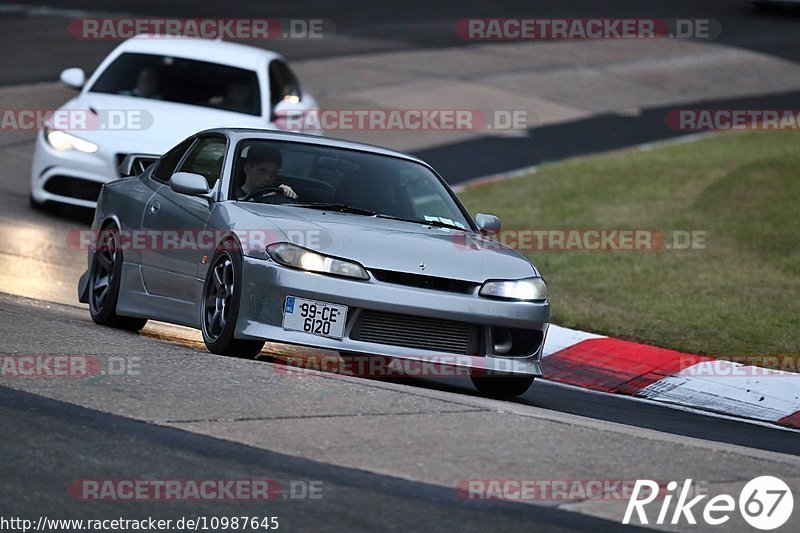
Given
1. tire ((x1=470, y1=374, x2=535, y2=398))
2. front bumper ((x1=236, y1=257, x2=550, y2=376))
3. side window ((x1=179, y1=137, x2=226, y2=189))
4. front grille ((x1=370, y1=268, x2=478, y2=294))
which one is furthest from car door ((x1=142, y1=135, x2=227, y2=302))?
tire ((x1=470, y1=374, x2=535, y2=398))

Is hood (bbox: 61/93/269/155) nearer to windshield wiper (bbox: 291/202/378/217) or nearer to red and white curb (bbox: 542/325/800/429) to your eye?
red and white curb (bbox: 542/325/800/429)

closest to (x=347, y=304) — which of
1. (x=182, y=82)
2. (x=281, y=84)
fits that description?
(x=182, y=82)

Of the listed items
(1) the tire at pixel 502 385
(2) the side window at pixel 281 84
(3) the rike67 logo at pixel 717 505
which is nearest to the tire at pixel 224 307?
(1) the tire at pixel 502 385

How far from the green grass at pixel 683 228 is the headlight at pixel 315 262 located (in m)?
3.68

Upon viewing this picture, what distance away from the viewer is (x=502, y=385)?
28.9 ft

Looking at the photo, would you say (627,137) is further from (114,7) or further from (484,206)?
(114,7)

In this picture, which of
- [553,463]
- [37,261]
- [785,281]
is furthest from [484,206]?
[553,463]

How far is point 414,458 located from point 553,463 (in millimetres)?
565

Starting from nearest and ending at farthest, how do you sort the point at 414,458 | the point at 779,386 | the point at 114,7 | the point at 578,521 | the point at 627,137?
1. the point at 578,521
2. the point at 414,458
3. the point at 779,386
4. the point at 627,137
5. the point at 114,7

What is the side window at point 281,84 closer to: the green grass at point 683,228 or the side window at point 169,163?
the green grass at point 683,228

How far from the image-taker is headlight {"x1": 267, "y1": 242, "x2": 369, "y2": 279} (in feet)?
26.0

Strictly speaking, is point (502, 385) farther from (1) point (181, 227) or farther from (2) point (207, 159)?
(2) point (207, 159)

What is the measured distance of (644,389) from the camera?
9.93m

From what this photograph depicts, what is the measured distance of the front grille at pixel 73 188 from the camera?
542 inches
